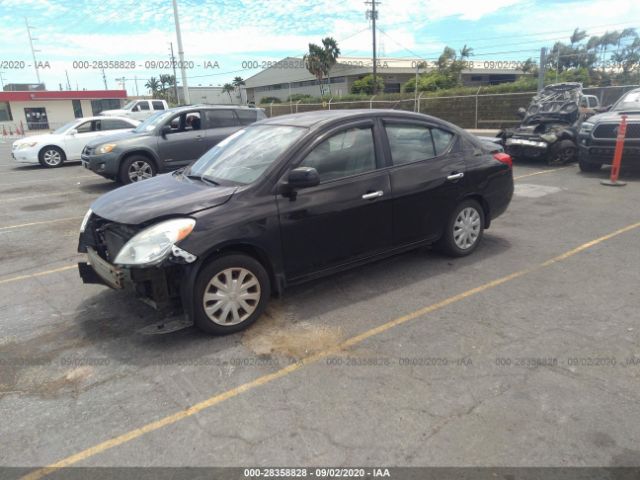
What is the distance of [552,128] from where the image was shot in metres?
12.5

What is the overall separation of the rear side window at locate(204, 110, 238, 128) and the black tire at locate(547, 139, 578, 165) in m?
8.04

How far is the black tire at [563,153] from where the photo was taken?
473 inches

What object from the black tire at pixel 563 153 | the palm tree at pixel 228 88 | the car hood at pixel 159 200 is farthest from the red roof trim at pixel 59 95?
the car hood at pixel 159 200

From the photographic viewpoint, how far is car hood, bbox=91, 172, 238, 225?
3.66 meters

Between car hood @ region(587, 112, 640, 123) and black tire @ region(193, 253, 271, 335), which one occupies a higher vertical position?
car hood @ region(587, 112, 640, 123)

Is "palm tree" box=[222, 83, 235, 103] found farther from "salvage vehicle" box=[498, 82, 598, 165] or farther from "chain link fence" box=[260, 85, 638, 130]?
"salvage vehicle" box=[498, 82, 598, 165]

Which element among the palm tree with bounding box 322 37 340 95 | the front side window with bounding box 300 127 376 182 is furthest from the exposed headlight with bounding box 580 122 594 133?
the palm tree with bounding box 322 37 340 95

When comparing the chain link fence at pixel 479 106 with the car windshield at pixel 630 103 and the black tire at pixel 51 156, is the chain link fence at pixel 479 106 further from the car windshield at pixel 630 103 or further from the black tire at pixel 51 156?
the black tire at pixel 51 156

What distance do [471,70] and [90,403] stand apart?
60.1 m

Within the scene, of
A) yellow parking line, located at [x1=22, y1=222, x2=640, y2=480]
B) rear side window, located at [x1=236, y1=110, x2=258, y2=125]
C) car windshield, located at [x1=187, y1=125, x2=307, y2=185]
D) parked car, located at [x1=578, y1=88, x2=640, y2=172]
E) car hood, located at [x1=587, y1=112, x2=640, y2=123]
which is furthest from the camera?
rear side window, located at [x1=236, y1=110, x2=258, y2=125]

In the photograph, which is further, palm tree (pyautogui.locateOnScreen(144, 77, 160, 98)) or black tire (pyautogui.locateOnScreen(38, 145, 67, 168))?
palm tree (pyautogui.locateOnScreen(144, 77, 160, 98))

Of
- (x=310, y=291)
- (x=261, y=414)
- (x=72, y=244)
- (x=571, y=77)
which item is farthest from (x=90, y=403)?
(x=571, y=77)

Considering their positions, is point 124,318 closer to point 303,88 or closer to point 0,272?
point 0,272

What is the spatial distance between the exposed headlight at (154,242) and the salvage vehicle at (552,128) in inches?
434
